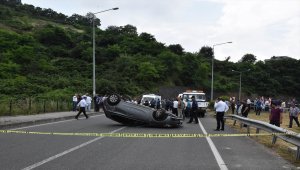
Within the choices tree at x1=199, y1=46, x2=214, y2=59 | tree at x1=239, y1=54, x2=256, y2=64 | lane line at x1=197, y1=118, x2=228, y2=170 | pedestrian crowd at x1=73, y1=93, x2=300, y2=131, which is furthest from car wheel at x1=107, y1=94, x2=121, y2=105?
tree at x1=239, y1=54, x2=256, y2=64

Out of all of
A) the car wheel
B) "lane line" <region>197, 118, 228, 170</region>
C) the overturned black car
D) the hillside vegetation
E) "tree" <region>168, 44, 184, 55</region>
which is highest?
"tree" <region>168, 44, 184, 55</region>

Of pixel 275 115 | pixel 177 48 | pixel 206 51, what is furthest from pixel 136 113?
pixel 206 51

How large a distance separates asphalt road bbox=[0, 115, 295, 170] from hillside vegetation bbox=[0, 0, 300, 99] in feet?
114

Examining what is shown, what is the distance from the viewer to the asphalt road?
10.2m

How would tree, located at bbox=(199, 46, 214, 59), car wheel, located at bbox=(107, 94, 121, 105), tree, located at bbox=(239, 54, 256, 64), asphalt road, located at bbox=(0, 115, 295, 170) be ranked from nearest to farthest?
1. asphalt road, located at bbox=(0, 115, 295, 170)
2. car wheel, located at bbox=(107, 94, 121, 105)
3. tree, located at bbox=(199, 46, 214, 59)
4. tree, located at bbox=(239, 54, 256, 64)

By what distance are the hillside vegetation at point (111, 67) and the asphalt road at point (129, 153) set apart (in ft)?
114

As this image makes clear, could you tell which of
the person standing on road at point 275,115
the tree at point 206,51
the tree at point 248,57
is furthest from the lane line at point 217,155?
the tree at point 248,57

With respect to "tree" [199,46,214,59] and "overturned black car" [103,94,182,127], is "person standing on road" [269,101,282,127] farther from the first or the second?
"tree" [199,46,214,59]

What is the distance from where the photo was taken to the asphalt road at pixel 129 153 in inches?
400

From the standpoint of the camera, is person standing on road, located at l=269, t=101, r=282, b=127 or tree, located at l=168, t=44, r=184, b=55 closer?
person standing on road, located at l=269, t=101, r=282, b=127

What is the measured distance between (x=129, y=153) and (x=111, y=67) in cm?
6762

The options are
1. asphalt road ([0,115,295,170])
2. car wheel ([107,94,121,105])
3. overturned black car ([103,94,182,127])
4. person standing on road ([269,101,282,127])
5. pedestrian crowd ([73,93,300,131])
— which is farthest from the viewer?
car wheel ([107,94,121,105])

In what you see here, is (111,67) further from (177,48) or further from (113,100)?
(113,100)

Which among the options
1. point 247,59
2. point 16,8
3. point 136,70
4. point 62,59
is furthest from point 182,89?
point 16,8
